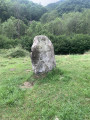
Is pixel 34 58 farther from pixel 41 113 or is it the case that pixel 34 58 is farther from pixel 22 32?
pixel 22 32

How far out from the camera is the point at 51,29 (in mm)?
38281

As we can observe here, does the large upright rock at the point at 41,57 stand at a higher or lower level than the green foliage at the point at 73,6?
lower

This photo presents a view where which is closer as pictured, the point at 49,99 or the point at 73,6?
the point at 49,99

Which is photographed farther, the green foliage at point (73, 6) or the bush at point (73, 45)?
the green foliage at point (73, 6)

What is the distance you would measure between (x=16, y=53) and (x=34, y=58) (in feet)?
31.0

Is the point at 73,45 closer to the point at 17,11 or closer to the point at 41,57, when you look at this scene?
the point at 41,57

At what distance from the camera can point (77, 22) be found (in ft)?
125

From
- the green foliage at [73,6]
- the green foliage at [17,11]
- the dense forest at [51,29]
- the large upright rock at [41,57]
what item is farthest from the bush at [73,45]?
the green foliage at [73,6]

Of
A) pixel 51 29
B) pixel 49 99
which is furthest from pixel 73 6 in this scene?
pixel 49 99

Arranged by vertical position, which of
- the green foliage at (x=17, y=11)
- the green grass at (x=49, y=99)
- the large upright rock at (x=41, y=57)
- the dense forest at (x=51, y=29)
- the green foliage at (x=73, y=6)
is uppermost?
the green foliage at (x=73, y=6)

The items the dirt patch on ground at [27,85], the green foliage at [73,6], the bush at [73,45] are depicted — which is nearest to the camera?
the dirt patch on ground at [27,85]

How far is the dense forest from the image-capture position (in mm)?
25359

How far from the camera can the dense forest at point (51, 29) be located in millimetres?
25359

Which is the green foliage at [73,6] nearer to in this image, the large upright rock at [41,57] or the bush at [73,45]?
the bush at [73,45]
